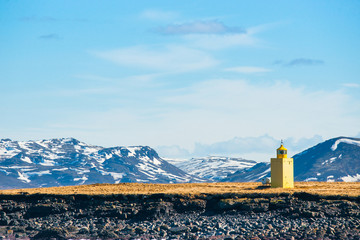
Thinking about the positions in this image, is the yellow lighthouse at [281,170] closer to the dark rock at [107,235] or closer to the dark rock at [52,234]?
the dark rock at [107,235]

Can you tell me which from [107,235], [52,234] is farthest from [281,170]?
[52,234]

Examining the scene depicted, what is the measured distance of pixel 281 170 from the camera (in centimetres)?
6806

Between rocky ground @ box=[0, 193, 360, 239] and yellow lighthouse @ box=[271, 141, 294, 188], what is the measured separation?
22.5ft

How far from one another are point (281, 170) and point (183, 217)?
14631 mm

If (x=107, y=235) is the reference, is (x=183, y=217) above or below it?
above

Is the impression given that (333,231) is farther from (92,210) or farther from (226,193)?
(92,210)

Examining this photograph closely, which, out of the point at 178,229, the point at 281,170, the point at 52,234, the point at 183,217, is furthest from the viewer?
the point at 281,170

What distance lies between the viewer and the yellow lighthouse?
68.2 m

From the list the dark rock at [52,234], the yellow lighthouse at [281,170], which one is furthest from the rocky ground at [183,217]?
the yellow lighthouse at [281,170]

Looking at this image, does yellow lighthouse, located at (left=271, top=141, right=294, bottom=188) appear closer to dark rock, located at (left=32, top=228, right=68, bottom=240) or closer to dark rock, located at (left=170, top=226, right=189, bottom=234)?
dark rock, located at (left=170, top=226, right=189, bottom=234)

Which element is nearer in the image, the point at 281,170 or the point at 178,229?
the point at 178,229

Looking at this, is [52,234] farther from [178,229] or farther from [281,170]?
[281,170]

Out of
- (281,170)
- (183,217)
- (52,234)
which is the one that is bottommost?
(52,234)

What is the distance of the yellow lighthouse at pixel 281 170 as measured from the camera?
6819 cm
